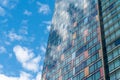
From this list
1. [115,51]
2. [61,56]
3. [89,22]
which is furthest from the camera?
[61,56]

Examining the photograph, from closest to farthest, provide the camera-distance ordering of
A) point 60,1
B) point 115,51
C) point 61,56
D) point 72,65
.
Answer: point 115,51 → point 72,65 → point 61,56 → point 60,1

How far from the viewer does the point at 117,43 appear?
5084 cm

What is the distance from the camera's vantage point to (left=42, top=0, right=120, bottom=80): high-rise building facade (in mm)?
51875

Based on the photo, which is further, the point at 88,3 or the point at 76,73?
the point at 88,3

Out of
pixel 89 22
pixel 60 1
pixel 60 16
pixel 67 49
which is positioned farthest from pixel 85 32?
pixel 60 1

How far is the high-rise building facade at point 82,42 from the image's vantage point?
170ft

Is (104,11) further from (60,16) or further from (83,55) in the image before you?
(60,16)

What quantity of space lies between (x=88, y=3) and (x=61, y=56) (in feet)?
55.3

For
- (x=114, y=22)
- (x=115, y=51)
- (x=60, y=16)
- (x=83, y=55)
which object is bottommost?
(x=115, y=51)

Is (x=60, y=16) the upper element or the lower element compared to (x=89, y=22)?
upper

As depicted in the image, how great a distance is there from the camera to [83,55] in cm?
5962

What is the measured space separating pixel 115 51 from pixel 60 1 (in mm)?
50697

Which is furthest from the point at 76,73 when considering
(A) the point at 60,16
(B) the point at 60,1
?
(B) the point at 60,1

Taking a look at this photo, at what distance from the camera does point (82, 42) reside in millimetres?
63906
